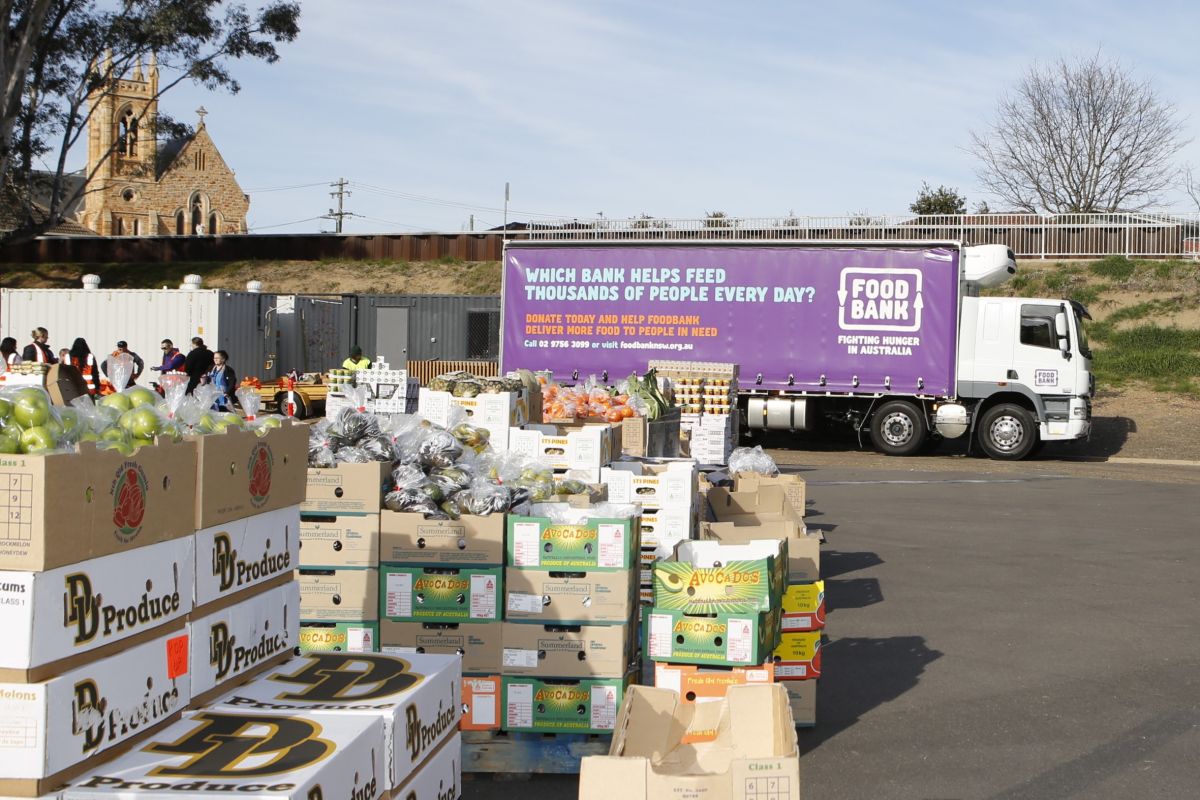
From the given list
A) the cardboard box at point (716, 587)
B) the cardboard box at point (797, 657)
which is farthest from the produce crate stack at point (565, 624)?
the cardboard box at point (797, 657)

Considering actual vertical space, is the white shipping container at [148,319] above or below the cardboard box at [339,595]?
above

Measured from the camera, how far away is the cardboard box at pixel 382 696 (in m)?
3.70

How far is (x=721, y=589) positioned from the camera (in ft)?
19.1

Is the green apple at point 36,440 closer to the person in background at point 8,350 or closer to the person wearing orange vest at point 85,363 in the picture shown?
the person in background at point 8,350

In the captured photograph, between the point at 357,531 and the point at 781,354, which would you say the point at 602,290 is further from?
the point at 357,531

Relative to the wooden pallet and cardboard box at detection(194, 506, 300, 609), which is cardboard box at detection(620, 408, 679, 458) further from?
cardboard box at detection(194, 506, 300, 609)

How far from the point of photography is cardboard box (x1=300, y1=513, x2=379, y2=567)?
6.20 metres

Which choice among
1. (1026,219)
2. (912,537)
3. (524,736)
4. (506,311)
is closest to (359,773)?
(524,736)

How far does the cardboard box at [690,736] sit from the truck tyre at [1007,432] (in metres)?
17.6

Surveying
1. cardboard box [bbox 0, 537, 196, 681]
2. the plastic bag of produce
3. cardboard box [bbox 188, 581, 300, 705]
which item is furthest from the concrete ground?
cardboard box [bbox 0, 537, 196, 681]

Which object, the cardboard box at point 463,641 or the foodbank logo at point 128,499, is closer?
the foodbank logo at point 128,499

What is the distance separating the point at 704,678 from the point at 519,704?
940mm

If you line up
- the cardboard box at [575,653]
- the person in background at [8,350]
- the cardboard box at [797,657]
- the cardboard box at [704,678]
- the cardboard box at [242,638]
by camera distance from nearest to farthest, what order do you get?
1. the cardboard box at [242,638]
2. the cardboard box at [704,678]
3. the cardboard box at [575,653]
4. the cardboard box at [797,657]
5. the person in background at [8,350]

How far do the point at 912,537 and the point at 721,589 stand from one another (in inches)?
298
